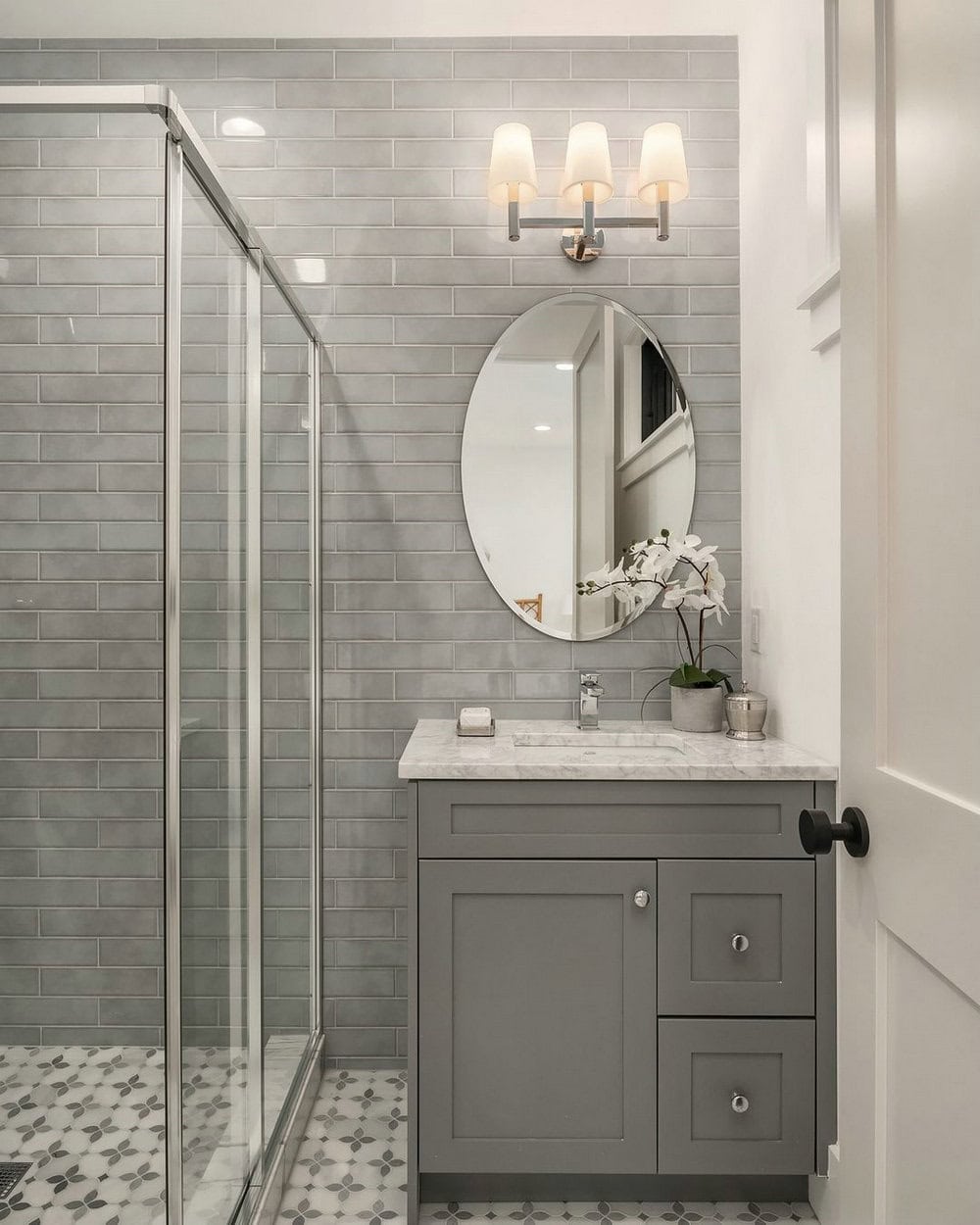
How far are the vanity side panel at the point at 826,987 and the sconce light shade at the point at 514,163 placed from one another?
159 cm

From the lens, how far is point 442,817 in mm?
1771

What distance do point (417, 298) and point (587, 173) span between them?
538mm

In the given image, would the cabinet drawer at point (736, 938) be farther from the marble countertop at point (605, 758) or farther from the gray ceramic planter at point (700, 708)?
the gray ceramic planter at point (700, 708)

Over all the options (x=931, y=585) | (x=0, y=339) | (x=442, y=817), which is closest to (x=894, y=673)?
(x=931, y=585)

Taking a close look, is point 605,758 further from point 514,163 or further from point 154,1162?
point 514,163

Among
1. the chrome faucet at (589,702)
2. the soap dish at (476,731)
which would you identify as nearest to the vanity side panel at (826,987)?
the chrome faucet at (589,702)

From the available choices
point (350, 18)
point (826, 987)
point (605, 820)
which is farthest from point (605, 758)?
point (350, 18)

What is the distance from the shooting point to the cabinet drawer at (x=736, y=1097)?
1751mm

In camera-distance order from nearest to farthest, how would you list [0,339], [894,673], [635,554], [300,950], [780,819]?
[894,673], [0,339], [780,819], [300,950], [635,554]

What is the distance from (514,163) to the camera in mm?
2164

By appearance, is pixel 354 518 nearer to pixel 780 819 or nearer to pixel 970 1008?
pixel 780 819

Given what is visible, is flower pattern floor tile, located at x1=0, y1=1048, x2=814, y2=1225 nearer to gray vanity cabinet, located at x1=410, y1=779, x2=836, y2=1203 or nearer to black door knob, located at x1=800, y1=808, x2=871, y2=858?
gray vanity cabinet, located at x1=410, y1=779, x2=836, y2=1203

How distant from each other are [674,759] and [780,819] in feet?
0.78

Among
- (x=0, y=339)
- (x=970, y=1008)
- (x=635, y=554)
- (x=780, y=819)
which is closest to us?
(x=970, y=1008)
